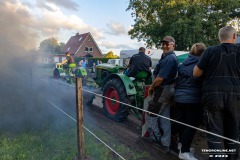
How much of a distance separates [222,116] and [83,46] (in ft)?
140

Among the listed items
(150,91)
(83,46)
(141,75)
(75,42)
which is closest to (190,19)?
(141,75)

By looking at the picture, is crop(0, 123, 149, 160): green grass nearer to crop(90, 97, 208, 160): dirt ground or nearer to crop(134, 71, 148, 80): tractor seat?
crop(90, 97, 208, 160): dirt ground

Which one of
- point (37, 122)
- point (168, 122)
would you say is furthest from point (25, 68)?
point (168, 122)

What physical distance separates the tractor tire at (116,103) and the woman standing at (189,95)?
209 cm

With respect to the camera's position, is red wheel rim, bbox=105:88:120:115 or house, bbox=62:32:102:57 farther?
house, bbox=62:32:102:57

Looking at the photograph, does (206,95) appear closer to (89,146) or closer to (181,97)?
(181,97)

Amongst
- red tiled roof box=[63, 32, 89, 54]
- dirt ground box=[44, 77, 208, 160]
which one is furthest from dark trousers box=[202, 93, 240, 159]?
red tiled roof box=[63, 32, 89, 54]

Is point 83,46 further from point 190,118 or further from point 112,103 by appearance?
point 190,118

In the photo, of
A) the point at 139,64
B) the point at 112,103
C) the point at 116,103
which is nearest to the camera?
the point at 139,64

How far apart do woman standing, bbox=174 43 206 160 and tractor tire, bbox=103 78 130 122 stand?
2093 mm

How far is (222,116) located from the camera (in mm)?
2824

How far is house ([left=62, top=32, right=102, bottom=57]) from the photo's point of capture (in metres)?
43.7

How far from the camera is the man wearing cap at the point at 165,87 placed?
3.47 m

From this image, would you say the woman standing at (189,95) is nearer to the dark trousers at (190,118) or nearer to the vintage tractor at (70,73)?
the dark trousers at (190,118)
